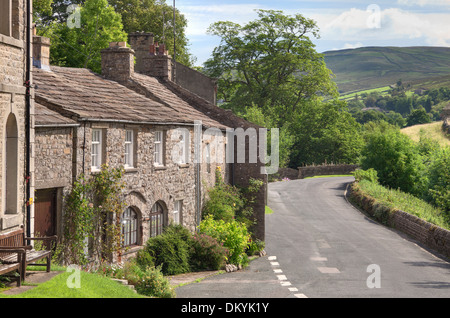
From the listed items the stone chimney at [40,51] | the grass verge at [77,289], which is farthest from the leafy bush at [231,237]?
the grass verge at [77,289]

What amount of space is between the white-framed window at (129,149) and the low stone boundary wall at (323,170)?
158 feet

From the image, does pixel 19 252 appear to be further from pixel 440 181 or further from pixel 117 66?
pixel 440 181

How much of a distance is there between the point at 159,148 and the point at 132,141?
2.19 metres

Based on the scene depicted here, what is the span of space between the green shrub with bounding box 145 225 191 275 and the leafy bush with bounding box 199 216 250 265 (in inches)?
93.2

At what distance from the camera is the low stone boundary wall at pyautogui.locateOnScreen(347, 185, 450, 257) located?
3033 cm

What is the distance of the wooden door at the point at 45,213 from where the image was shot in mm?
17906

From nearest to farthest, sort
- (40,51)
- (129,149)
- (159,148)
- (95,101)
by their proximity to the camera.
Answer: (95,101) < (129,149) < (40,51) < (159,148)

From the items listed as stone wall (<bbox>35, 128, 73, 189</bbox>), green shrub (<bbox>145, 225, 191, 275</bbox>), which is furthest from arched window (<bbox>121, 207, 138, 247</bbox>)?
stone wall (<bbox>35, 128, 73, 189</bbox>)

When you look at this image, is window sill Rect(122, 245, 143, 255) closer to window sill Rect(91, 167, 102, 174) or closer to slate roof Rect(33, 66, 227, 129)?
window sill Rect(91, 167, 102, 174)

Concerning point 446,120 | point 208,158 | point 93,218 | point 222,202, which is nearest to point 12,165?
point 93,218

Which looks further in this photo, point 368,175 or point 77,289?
point 368,175

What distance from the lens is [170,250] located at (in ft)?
77.3

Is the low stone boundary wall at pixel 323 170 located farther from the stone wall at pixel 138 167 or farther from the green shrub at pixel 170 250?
the green shrub at pixel 170 250
